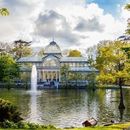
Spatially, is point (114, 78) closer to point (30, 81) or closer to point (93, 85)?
point (93, 85)

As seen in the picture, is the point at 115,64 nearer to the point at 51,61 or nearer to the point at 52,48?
the point at 51,61

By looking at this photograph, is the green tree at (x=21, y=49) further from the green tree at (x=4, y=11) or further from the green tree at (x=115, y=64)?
the green tree at (x=4, y=11)

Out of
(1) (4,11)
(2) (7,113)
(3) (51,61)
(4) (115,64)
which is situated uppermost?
(3) (51,61)

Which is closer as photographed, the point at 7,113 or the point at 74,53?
the point at 7,113

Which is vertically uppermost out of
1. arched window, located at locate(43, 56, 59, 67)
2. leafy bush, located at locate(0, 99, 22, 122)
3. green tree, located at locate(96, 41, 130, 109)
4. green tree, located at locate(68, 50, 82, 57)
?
green tree, located at locate(68, 50, 82, 57)

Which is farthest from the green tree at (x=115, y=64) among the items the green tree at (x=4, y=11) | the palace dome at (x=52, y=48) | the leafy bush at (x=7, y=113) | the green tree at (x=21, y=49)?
the green tree at (x=21, y=49)

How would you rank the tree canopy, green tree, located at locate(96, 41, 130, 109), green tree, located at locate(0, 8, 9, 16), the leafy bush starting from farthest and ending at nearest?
the tree canopy, green tree, located at locate(96, 41, 130, 109), the leafy bush, green tree, located at locate(0, 8, 9, 16)

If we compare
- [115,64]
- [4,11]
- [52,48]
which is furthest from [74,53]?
[4,11]

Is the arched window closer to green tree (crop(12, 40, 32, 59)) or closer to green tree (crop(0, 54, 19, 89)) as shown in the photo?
green tree (crop(12, 40, 32, 59))

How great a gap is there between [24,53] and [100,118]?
98065mm

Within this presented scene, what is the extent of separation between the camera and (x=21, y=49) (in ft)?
420

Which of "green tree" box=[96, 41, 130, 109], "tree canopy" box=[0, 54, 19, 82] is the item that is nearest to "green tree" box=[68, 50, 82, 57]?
"tree canopy" box=[0, 54, 19, 82]

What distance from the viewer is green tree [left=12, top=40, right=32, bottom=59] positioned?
12563 cm

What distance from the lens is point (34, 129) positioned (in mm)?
18266
